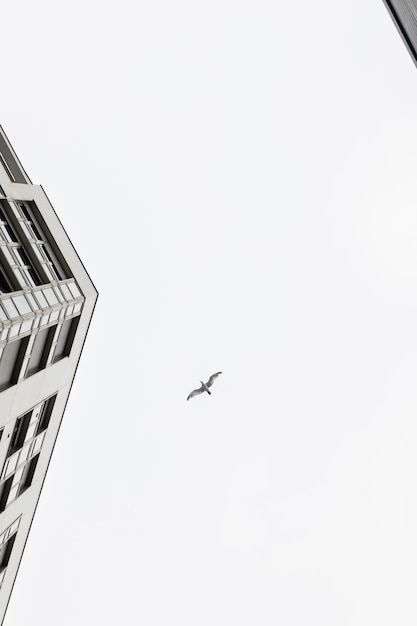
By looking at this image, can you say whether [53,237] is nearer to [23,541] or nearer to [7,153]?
[7,153]

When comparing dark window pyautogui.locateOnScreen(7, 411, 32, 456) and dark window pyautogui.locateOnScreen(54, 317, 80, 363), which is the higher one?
dark window pyautogui.locateOnScreen(54, 317, 80, 363)

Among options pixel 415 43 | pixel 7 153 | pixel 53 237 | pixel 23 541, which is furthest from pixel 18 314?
pixel 415 43

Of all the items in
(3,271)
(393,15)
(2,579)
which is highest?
(393,15)

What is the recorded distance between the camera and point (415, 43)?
95.7 ft

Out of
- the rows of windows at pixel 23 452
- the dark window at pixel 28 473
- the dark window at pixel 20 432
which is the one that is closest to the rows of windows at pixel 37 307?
the dark window at pixel 20 432

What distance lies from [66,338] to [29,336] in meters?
6.36

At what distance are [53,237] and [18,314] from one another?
9186 millimetres

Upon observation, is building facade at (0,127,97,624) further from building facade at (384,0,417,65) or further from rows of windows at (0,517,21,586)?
building facade at (384,0,417,65)

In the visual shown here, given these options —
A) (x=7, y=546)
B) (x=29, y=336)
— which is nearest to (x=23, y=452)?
(x=7, y=546)

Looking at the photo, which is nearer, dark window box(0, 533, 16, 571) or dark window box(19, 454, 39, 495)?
dark window box(19, 454, 39, 495)

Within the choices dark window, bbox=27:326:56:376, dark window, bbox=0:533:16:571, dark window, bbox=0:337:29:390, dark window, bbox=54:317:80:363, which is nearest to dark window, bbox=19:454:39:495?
dark window, bbox=0:533:16:571

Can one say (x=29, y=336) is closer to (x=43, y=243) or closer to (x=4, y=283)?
(x=4, y=283)

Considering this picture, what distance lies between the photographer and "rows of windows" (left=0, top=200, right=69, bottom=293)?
78.6 ft

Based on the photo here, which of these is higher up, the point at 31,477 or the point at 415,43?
the point at 415,43
